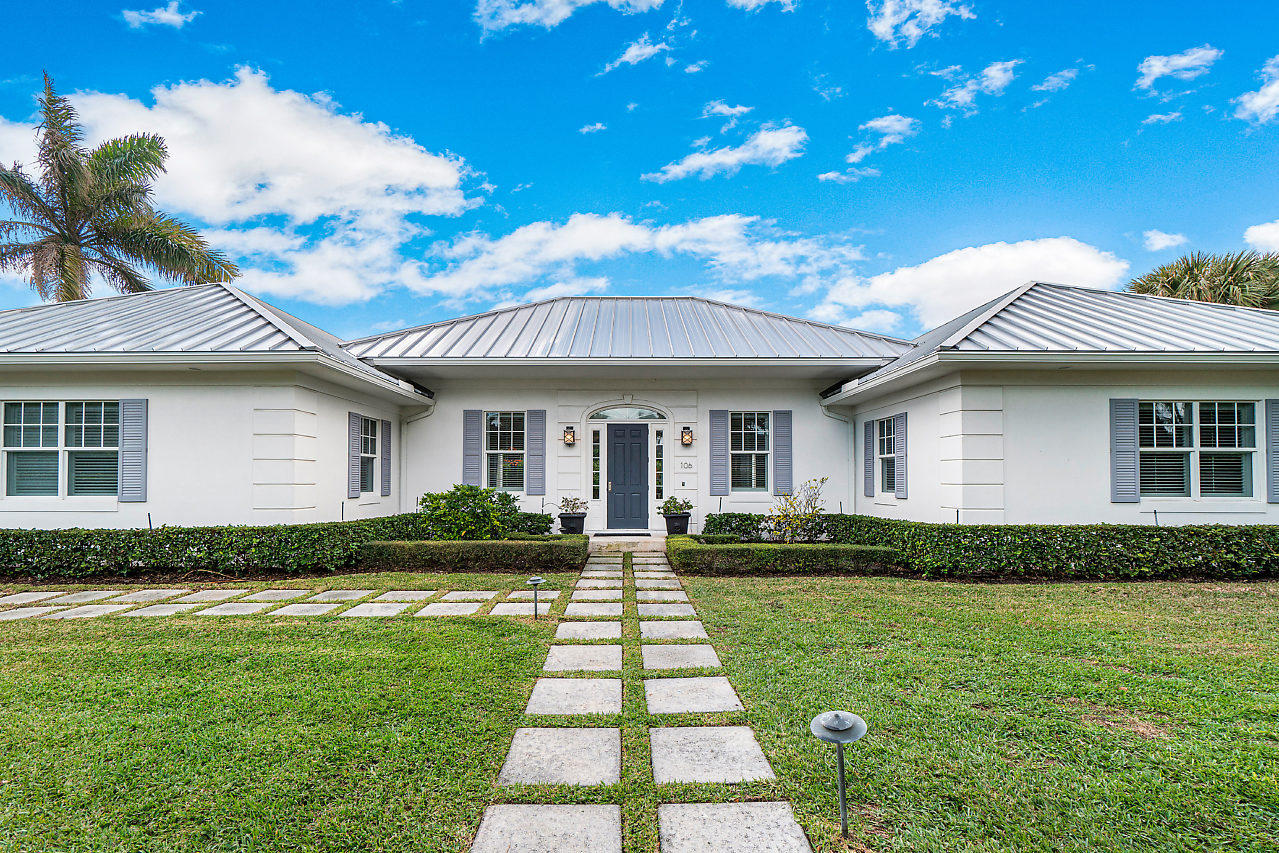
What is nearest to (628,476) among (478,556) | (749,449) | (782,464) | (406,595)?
(749,449)

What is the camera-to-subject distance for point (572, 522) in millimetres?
10328

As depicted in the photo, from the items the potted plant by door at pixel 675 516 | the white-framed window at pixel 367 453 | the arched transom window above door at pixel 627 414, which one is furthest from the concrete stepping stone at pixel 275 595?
the potted plant by door at pixel 675 516

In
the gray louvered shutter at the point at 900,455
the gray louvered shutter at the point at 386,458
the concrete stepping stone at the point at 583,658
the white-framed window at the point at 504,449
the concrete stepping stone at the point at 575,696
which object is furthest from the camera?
the white-framed window at the point at 504,449

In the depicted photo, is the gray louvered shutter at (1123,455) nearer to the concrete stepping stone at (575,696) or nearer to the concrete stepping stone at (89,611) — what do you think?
the concrete stepping stone at (575,696)

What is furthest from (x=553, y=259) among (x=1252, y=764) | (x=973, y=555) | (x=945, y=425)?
(x=1252, y=764)

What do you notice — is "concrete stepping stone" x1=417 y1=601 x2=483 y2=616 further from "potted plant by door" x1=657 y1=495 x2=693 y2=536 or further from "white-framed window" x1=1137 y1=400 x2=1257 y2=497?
"white-framed window" x1=1137 y1=400 x2=1257 y2=497

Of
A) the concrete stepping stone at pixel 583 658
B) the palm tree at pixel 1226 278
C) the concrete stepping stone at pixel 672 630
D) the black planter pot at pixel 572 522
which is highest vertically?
the palm tree at pixel 1226 278

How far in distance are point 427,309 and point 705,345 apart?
474 inches

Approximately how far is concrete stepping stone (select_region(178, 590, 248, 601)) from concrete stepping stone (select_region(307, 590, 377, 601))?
2.91 ft

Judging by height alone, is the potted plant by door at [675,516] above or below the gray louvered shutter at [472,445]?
below

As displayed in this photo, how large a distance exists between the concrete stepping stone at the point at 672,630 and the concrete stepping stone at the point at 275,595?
391 centimetres

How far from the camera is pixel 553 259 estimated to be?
55.3 feet

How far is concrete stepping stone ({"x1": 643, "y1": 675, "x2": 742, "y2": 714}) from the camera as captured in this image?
319 cm

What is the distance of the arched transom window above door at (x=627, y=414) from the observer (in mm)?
10867
